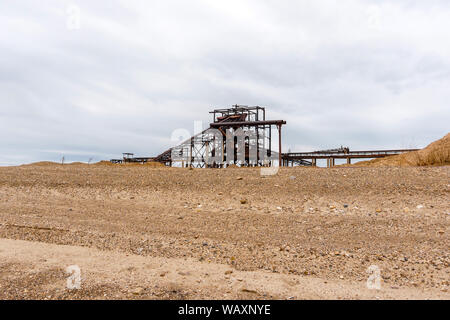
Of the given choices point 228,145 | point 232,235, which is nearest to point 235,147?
point 228,145

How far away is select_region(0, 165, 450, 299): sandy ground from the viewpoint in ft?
14.1

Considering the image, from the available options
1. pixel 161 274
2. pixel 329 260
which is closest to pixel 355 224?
pixel 329 260

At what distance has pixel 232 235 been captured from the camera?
22.9 feet

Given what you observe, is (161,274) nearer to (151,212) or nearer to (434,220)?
(151,212)

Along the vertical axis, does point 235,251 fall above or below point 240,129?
below

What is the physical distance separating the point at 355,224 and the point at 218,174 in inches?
279

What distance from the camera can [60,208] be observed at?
32.9 ft

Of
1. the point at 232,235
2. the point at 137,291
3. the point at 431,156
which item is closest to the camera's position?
the point at 137,291

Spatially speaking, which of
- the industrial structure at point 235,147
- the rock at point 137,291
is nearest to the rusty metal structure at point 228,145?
the industrial structure at point 235,147

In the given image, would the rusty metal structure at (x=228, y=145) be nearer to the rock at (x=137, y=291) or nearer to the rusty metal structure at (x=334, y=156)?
the rusty metal structure at (x=334, y=156)

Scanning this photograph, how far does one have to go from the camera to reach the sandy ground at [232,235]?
430 cm

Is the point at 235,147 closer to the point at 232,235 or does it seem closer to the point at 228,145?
the point at 228,145
